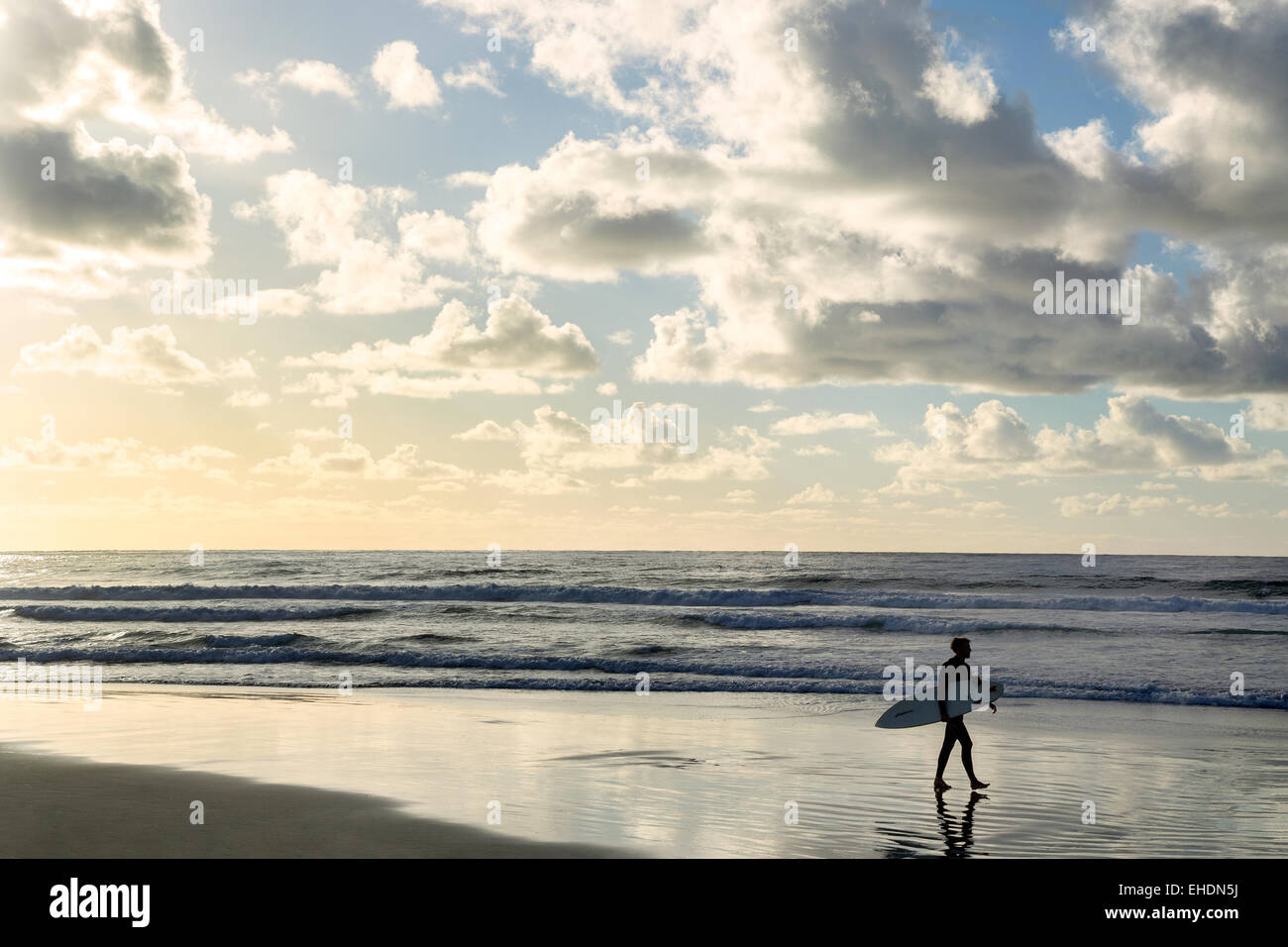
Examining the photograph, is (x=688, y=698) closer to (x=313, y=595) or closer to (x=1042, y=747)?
(x=1042, y=747)

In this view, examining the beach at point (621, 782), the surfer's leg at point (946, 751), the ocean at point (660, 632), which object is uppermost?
the surfer's leg at point (946, 751)

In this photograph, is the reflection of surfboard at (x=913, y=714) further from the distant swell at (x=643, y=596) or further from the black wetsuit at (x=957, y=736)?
the distant swell at (x=643, y=596)

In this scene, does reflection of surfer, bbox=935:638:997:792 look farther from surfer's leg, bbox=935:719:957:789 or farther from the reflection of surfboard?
the reflection of surfboard

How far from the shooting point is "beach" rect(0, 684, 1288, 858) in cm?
972

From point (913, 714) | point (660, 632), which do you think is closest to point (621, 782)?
point (913, 714)

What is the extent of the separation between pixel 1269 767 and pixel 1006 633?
20476 mm

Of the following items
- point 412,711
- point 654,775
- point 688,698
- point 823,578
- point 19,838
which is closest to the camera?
point 19,838

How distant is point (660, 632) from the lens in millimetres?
36062

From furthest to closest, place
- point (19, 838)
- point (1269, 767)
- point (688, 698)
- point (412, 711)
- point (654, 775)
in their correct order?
1. point (688, 698)
2. point (412, 711)
3. point (1269, 767)
4. point (654, 775)
5. point (19, 838)

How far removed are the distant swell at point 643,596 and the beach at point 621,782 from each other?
86.5 feet

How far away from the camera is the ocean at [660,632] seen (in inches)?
969

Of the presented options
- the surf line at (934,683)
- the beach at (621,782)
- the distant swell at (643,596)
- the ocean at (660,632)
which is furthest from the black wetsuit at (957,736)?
the distant swell at (643,596)
